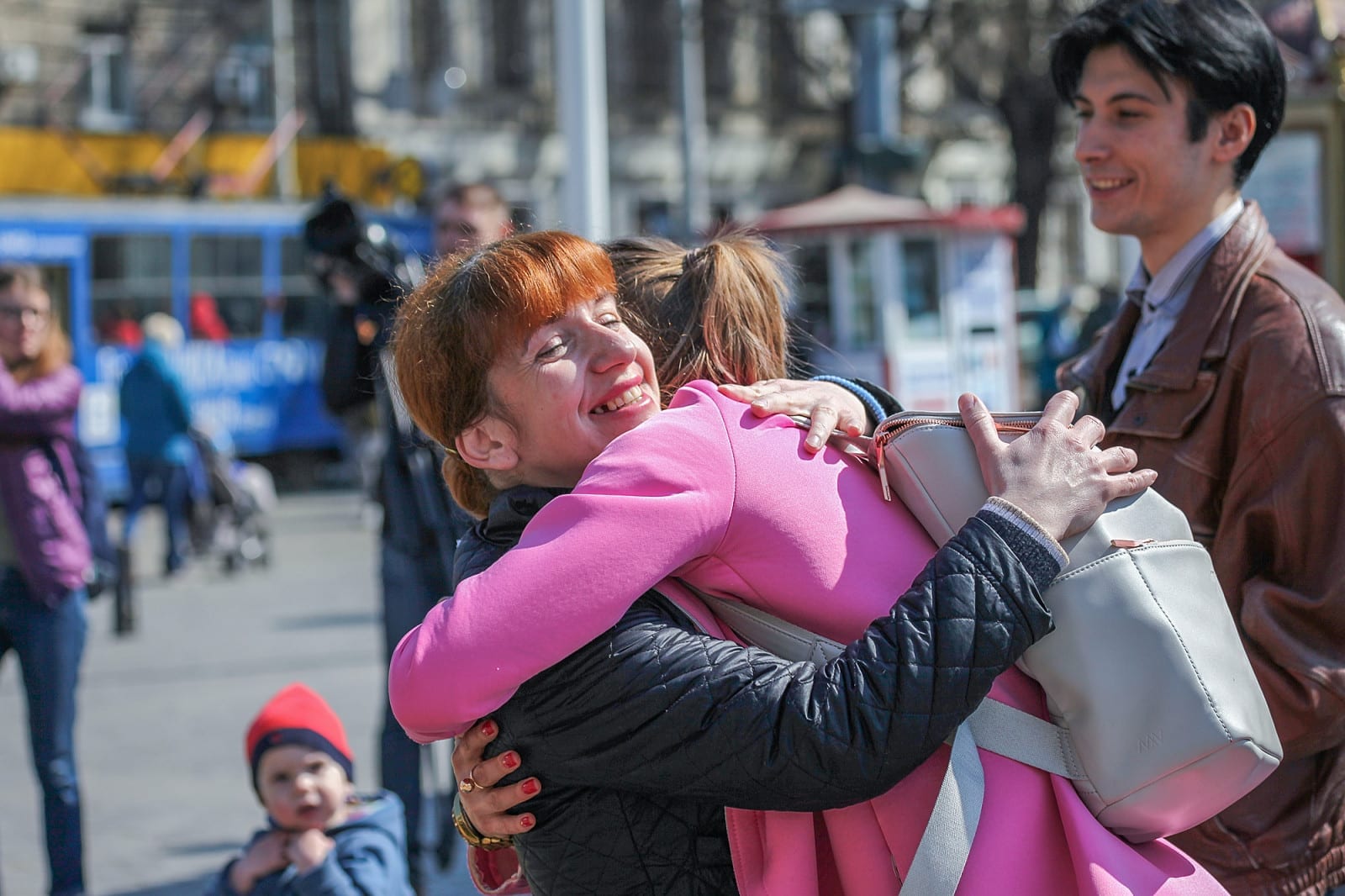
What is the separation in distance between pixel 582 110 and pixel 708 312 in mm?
4125

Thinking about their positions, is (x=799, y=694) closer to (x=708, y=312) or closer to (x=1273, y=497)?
(x=708, y=312)

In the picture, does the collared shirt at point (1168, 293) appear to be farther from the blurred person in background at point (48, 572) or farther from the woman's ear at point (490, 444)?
the blurred person in background at point (48, 572)

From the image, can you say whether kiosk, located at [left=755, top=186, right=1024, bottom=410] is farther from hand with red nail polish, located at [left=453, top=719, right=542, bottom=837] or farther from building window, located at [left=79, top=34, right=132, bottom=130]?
building window, located at [left=79, top=34, right=132, bottom=130]

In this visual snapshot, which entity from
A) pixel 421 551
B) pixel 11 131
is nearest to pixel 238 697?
pixel 421 551

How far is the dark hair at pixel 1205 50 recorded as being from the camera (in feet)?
8.44

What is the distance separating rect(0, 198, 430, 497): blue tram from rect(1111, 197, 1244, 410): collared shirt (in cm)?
1549

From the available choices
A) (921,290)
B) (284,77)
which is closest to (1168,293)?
(921,290)

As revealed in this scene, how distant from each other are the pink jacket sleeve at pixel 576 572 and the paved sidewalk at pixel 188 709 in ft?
12.1

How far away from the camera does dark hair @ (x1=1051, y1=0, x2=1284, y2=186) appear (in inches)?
101

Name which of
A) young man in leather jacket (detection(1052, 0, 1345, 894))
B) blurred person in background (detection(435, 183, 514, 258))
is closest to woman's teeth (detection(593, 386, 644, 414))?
young man in leather jacket (detection(1052, 0, 1345, 894))

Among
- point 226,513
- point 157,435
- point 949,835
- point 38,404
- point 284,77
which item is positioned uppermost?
point 284,77

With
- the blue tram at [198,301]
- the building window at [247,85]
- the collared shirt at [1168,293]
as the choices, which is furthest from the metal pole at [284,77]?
the collared shirt at [1168,293]

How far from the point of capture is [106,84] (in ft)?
79.6

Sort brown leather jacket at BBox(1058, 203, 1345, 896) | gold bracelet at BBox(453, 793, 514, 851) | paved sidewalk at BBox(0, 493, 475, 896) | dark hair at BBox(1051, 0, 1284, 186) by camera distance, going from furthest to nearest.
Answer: paved sidewalk at BBox(0, 493, 475, 896) < dark hair at BBox(1051, 0, 1284, 186) < brown leather jacket at BBox(1058, 203, 1345, 896) < gold bracelet at BBox(453, 793, 514, 851)
